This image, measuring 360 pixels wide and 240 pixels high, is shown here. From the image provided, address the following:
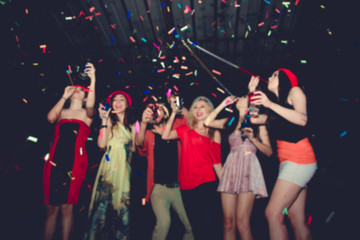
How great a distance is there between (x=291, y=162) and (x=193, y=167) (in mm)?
1137

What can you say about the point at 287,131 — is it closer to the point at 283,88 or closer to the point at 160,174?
the point at 283,88

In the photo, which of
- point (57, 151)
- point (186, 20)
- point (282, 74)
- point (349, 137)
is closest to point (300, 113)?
point (282, 74)

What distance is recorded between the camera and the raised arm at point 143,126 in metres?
2.47

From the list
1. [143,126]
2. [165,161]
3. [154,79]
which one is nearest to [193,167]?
[165,161]

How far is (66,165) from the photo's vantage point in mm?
2275

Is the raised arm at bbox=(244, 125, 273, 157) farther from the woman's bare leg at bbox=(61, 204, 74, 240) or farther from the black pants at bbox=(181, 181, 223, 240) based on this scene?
A: the woman's bare leg at bbox=(61, 204, 74, 240)

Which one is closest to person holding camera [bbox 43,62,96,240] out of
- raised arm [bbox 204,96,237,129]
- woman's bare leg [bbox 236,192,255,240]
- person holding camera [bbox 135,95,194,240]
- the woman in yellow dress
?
the woman in yellow dress

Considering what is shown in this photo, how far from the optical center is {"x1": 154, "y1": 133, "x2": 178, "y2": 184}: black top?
2.43 meters

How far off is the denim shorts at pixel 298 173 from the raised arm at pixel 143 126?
70.8 inches

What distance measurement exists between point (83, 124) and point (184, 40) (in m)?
2.15

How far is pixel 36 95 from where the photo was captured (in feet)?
10.2

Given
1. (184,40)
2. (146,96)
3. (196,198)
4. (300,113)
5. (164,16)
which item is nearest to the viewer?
(300,113)

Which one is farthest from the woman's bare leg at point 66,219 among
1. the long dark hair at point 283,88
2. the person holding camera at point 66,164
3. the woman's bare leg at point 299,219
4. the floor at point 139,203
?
the long dark hair at point 283,88

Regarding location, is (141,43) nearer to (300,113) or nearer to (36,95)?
(36,95)
